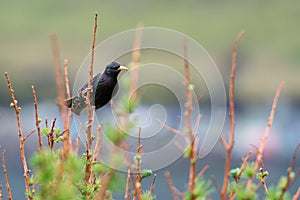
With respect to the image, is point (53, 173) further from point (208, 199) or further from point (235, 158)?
point (235, 158)

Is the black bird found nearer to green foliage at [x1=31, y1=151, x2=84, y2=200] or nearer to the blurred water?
green foliage at [x1=31, y1=151, x2=84, y2=200]

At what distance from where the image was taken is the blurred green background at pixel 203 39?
68.0m

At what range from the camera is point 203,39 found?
97.6m

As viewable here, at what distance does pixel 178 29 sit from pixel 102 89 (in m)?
91.7

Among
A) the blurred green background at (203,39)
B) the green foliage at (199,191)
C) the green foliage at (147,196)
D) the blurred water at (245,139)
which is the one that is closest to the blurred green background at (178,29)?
the blurred green background at (203,39)

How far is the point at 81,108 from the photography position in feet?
20.9

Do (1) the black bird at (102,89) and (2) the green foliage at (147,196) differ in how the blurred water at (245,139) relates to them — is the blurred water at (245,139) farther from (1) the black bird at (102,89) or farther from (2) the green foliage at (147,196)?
(2) the green foliage at (147,196)

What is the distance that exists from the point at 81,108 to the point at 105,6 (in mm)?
104837

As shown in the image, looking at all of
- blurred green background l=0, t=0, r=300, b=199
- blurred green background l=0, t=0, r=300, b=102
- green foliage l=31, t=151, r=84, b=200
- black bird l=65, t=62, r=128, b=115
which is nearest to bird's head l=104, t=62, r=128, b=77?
black bird l=65, t=62, r=128, b=115

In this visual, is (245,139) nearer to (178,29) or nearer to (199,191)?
(178,29)

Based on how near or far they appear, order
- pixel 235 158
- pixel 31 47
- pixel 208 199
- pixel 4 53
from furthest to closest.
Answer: pixel 31 47 < pixel 4 53 < pixel 235 158 < pixel 208 199

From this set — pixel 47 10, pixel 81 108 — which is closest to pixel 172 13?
pixel 47 10

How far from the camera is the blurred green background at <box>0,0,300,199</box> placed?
223ft

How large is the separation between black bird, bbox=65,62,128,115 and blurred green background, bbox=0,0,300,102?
69175mm
